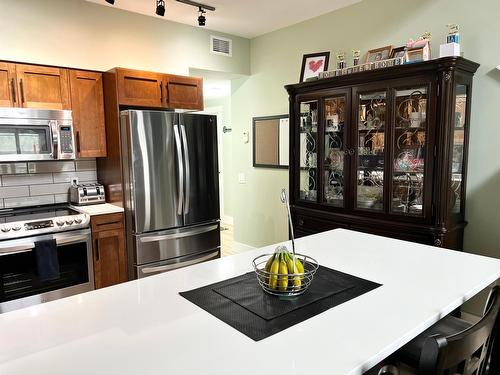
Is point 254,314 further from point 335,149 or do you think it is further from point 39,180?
point 39,180

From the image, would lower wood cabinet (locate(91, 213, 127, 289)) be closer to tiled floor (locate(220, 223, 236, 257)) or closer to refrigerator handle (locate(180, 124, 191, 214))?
refrigerator handle (locate(180, 124, 191, 214))

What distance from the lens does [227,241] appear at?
5605 mm

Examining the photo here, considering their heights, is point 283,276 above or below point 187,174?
below

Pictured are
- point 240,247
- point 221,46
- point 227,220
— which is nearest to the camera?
point 221,46

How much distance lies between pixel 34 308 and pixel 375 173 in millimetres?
2535

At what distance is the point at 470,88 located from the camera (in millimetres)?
2717

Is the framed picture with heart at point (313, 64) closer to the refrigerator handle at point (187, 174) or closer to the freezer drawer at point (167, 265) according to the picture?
the refrigerator handle at point (187, 174)

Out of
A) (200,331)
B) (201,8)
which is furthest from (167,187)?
(200,331)

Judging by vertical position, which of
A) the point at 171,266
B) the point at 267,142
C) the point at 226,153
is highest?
the point at 267,142

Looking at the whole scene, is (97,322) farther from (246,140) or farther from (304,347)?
(246,140)

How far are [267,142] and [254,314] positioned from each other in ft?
11.1

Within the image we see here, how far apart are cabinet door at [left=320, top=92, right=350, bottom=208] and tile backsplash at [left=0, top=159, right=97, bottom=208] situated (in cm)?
227

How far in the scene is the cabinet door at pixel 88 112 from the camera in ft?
10.5

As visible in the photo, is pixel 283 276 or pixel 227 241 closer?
pixel 283 276
